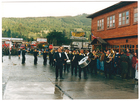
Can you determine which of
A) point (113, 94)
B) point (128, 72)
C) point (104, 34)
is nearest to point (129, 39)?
point (104, 34)

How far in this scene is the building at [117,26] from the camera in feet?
69.0

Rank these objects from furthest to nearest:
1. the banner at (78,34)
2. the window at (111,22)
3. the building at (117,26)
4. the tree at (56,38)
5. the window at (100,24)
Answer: the tree at (56,38) < the banner at (78,34) < the window at (100,24) < the window at (111,22) < the building at (117,26)

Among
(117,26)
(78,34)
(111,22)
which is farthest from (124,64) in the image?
(78,34)

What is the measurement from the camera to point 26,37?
124312 millimetres

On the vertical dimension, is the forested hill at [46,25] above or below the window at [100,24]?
above

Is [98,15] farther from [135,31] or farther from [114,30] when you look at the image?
[135,31]

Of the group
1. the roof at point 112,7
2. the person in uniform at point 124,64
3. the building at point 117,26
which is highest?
the roof at point 112,7

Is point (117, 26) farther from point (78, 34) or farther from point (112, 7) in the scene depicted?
point (78, 34)

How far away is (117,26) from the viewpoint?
24328 millimetres

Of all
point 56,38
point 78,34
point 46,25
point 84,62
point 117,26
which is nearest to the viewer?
point 84,62

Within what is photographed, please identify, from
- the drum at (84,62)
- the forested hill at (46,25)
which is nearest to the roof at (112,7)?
the drum at (84,62)

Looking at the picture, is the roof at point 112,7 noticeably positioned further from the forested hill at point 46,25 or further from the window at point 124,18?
the forested hill at point 46,25

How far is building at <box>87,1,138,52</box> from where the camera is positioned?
21.0 meters

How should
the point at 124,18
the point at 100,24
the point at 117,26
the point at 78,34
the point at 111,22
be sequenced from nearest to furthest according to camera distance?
the point at 124,18
the point at 117,26
the point at 111,22
the point at 100,24
the point at 78,34
